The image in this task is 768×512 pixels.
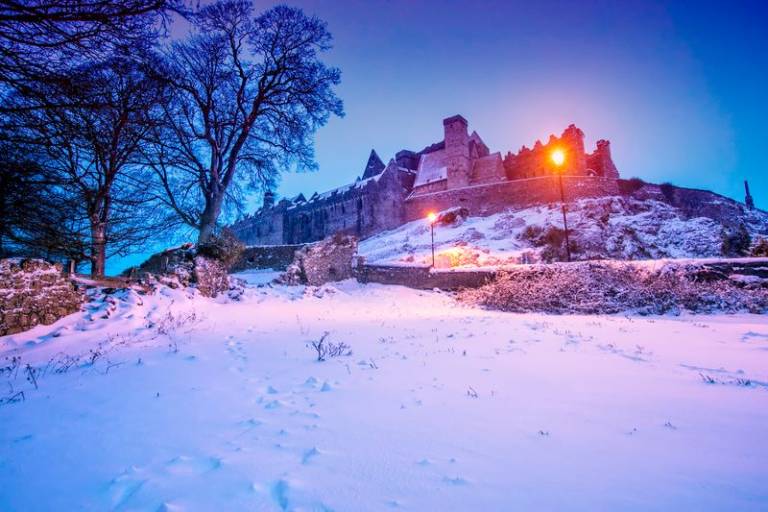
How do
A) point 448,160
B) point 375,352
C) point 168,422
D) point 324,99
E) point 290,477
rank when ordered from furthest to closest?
point 448,160, point 324,99, point 375,352, point 168,422, point 290,477

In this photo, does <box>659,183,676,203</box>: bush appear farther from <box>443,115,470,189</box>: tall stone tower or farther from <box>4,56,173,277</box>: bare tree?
<box>4,56,173,277</box>: bare tree

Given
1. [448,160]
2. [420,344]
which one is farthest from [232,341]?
[448,160]

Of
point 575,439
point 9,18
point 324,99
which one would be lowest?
point 575,439

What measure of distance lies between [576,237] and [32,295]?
25121mm

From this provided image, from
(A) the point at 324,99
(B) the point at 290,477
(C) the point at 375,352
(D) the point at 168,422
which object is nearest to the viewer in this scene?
(B) the point at 290,477

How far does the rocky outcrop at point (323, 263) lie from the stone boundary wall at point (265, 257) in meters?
8.80

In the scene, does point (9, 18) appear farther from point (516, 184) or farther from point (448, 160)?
point (448, 160)

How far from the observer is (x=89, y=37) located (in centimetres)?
314

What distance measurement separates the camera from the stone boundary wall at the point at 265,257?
23.2 metres

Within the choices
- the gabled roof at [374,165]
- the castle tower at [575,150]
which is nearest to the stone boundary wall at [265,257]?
the castle tower at [575,150]

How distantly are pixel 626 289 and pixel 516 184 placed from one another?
30156 millimetres

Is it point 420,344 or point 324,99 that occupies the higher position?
point 324,99

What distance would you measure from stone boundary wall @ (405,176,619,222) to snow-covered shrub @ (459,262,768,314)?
2775cm

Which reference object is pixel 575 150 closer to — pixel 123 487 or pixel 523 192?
pixel 523 192
